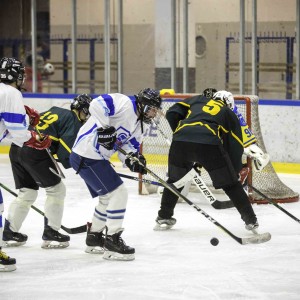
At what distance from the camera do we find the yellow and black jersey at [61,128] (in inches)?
219

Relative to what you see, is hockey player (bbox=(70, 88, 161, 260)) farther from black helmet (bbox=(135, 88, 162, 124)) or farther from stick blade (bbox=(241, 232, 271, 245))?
stick blade (bbox=(241, 232, 271, 245))

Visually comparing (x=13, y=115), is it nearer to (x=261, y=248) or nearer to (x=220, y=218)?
(x=261, y=248)

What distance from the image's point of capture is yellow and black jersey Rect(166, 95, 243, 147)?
19.3ft

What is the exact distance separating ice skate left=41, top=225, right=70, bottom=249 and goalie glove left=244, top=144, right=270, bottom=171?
176cm

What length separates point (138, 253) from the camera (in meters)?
5.49

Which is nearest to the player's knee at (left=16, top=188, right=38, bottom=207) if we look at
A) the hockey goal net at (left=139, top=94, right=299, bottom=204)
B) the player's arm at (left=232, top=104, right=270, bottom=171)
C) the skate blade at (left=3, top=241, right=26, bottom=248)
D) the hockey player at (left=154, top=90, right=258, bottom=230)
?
the skate blade at (left=3, top=241, right=26, bottom=248)

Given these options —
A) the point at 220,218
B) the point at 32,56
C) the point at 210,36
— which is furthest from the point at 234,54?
the point at 220,218

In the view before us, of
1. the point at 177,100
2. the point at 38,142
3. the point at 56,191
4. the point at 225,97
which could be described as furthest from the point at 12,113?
the point at 177,100

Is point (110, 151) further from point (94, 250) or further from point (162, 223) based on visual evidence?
point (162, 223)

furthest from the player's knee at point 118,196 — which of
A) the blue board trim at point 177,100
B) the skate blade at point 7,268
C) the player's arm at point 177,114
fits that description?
the blue board trim at point 177,100

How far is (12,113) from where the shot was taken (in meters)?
4.82

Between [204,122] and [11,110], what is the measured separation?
1.50m

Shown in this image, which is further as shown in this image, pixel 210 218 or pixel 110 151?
pixel 210 218

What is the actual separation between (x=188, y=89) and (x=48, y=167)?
511cm
